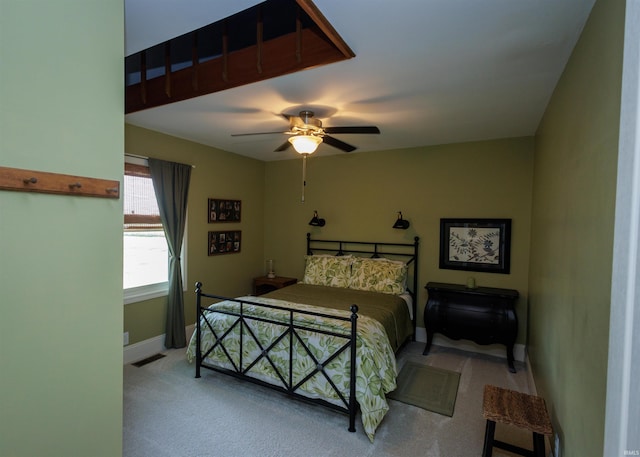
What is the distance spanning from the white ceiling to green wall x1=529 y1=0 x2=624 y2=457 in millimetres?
241

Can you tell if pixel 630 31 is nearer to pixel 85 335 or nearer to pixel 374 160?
pixel 85 335

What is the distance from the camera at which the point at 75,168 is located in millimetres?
1067

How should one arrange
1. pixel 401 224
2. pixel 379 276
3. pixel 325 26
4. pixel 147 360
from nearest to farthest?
pixel 325 26 → pixel 147 360 → pixel 379 276 → pixel 401 224

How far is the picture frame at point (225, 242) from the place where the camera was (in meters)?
4.31

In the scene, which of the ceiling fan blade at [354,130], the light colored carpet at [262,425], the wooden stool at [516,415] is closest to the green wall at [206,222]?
the light colored carpet at [262,425]

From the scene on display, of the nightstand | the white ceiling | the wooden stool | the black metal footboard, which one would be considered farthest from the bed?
the white ceiling

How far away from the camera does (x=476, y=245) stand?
385 centimetres

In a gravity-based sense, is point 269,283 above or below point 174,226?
below

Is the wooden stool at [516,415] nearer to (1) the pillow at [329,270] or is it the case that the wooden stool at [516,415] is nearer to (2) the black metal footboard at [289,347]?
(2) the black metal footboard at [289,347]

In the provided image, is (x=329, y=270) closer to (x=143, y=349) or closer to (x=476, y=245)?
(x=476, y=245)

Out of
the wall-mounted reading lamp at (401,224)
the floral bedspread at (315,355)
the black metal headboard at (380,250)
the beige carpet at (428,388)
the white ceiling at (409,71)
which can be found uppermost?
the white ceiling at (409,71)

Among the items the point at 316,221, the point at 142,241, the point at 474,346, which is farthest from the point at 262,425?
the point at 316,221

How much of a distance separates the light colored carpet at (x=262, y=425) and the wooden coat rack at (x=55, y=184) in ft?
6.15

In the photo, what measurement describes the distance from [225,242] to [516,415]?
3.77 m
